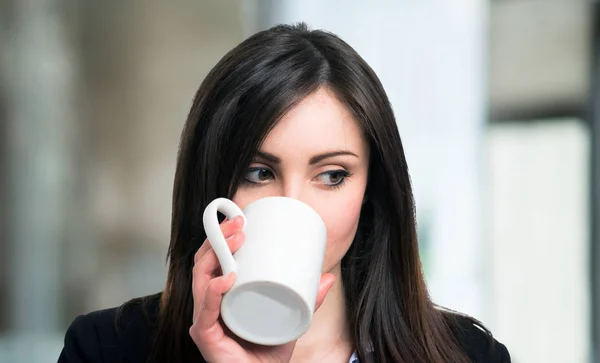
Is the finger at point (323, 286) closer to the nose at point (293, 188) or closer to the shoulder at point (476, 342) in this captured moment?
the nose at point (293, 188)

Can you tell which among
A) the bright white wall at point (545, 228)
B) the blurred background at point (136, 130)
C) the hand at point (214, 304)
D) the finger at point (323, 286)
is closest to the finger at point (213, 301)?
the hand at point (214, 304)

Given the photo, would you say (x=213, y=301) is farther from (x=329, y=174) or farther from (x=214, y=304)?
(x=329, y=174)

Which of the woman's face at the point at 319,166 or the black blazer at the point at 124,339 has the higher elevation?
the woman's face at the point at 319,166

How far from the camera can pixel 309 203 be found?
3.85 ft

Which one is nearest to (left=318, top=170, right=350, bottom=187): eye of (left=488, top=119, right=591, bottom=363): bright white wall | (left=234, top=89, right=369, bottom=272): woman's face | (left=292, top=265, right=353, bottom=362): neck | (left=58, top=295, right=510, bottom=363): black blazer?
(left=234, top=89, right=369, bottom=272): woman's face

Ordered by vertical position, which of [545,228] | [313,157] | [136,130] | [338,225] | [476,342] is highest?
[313,157]

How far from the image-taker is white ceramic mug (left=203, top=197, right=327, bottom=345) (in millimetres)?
937

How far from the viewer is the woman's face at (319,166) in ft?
3.83

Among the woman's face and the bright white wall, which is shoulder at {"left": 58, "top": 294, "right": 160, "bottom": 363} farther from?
the bright white wall

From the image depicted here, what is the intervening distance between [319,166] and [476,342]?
0.50m

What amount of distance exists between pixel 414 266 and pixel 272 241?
→ 514 millimetres

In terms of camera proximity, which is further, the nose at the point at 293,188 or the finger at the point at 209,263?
the nose at the point at 293,188

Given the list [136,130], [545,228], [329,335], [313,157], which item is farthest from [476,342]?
[545,228]

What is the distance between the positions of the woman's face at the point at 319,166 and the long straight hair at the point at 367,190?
18 millimetres
